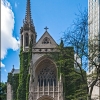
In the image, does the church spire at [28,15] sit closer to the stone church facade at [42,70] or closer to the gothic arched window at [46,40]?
the stone church facade at [42,70]

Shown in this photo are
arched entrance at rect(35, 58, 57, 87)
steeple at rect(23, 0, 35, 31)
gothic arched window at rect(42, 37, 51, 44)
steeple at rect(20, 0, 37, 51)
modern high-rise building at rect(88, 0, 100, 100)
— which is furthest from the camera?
steeple at rect(23, 0, 35, 31)

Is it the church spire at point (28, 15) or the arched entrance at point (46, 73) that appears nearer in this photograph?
the arched entrance at point (46, 73)

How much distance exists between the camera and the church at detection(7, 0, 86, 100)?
51.5 m

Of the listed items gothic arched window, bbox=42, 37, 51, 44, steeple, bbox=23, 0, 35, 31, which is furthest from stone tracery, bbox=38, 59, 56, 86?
steeple, bbox=23, 0, 35, 31

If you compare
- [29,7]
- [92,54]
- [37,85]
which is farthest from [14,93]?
[92,54]

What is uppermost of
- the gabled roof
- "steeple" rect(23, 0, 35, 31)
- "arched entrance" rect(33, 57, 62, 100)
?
"steeple" rect(23, 0, 35, 31)

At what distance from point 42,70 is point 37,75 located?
1.23 m

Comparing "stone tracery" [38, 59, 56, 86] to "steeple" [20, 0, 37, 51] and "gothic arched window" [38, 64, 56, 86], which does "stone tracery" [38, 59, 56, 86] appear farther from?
"steeple" [20, 0, 37, 51]

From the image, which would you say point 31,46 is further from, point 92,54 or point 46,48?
point 92,54

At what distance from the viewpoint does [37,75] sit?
5384cm

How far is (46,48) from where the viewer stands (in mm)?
53656

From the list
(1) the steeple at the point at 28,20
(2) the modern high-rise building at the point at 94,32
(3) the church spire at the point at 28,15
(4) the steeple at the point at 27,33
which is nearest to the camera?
(2) the modern high-rise building at the point at 94,32

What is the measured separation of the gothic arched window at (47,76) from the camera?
5350 cm

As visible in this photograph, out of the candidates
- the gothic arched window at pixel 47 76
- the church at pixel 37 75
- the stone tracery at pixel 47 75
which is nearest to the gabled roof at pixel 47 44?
the church at pixel 37 75
